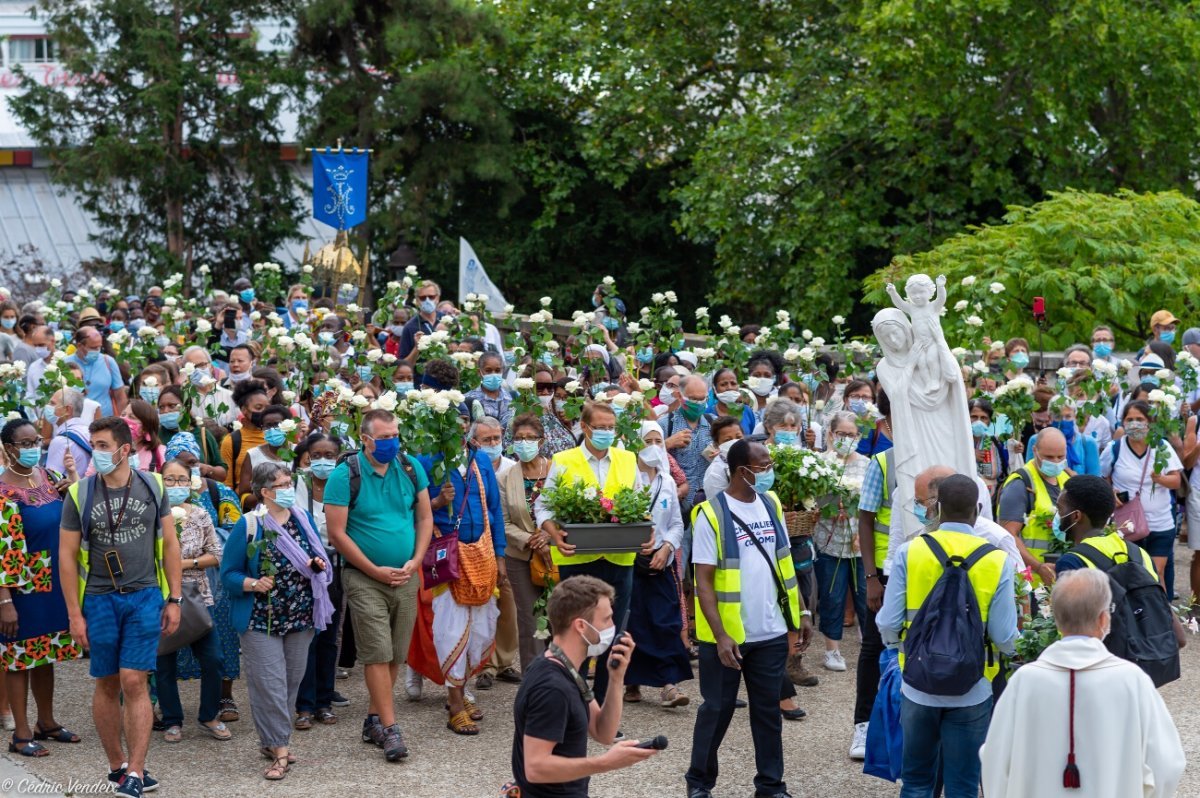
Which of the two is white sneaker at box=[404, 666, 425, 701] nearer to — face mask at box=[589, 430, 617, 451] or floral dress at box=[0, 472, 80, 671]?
face mask at box=[589, 430, 617, 451]

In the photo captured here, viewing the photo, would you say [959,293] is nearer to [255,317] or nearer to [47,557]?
[255,317]

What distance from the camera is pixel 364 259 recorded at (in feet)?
95.4

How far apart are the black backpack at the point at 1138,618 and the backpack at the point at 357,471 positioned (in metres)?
3.66

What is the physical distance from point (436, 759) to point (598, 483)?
1768 mm

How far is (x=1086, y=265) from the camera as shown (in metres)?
18.1

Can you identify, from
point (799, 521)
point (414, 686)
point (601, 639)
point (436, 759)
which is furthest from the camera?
point (414, 686)

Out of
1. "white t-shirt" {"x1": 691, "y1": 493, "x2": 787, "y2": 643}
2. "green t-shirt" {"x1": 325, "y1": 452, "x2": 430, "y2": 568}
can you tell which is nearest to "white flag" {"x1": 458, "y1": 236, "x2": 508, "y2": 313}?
"green t-shirt" {"x1": 325, "y1": 452, "x2": 430, "y2": 568}

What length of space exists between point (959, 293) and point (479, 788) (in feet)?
36.6

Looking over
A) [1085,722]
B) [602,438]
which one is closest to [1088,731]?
[1085,722]

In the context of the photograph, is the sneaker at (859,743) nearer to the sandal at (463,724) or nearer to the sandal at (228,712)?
the sandal at (463,724)

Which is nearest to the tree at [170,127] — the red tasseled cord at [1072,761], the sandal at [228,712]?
the sandal at [228,712]

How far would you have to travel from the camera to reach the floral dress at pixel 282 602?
28.7 feet

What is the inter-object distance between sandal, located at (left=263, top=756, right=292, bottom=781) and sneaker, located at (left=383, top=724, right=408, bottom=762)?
53 cm

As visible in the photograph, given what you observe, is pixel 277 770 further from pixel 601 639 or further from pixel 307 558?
pixel 601 639
